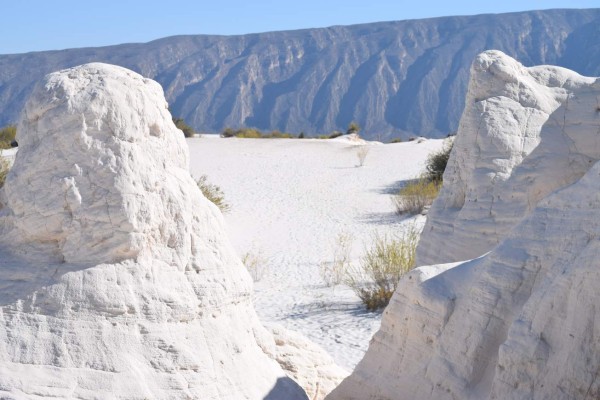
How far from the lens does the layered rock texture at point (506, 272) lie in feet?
13.9

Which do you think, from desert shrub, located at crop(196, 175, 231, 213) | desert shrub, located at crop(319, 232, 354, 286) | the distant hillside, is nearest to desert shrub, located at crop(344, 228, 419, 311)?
desert shrub, located at crop(319, 232, 354, 286)

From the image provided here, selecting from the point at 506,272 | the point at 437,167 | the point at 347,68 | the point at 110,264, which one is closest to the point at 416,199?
the point at 437,167

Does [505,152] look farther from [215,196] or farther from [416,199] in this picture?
[215,196]

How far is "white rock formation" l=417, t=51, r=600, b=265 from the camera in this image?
7.86m

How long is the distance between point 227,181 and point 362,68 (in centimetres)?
5592

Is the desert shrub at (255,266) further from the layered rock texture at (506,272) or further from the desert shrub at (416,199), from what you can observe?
the layered rock texture at (506,272)

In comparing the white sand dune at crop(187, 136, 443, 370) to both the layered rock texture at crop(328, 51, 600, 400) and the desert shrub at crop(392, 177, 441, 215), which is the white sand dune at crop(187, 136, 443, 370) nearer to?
the desert shrub at crop(392, 177, 441, 215)

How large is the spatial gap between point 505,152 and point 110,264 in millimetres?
4575

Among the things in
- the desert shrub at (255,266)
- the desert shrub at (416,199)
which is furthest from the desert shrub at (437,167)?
the desert shrub at (255,266)

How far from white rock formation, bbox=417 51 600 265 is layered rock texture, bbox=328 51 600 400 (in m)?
0.01

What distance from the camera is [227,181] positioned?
26.8m

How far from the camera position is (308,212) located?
22688 millimetres

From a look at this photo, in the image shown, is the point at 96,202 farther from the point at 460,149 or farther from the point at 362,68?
the point at 362,68

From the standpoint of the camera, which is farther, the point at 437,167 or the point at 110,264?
the point at 437,167
